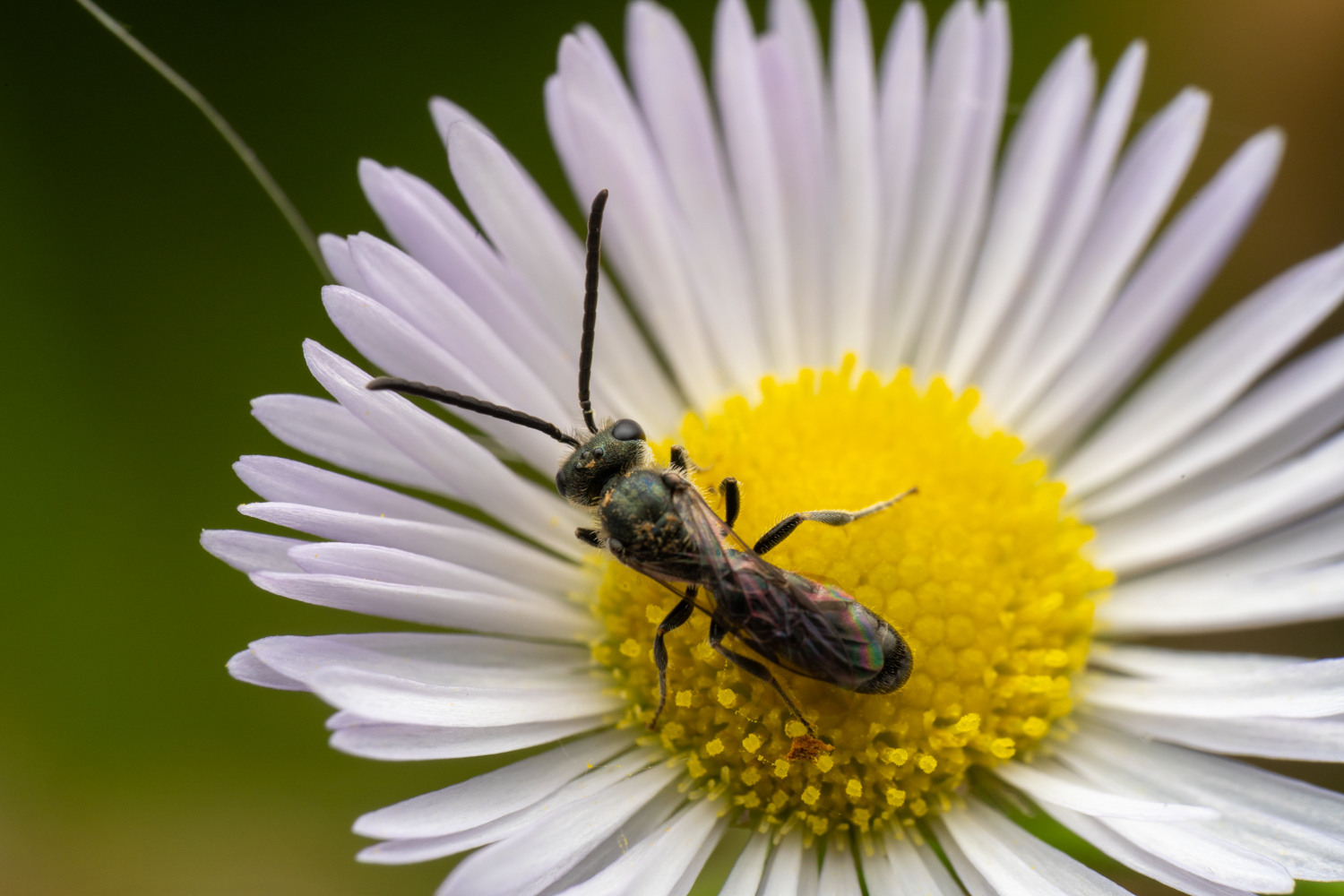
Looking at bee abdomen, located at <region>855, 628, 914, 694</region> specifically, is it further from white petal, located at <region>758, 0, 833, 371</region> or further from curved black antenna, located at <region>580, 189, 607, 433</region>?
white petal, located at <region>758, 0, 833, 371</region>

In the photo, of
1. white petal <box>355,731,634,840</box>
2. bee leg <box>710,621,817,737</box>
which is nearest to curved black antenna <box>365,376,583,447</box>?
bee leg <box>710,621,817,737</box>

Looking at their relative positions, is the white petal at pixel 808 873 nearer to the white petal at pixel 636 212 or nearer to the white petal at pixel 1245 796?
the white petal at pixel 1245 796

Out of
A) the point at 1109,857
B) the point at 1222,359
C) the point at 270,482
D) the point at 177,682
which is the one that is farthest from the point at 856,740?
the point at 177,682

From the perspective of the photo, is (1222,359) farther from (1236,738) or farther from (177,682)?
(177,682)

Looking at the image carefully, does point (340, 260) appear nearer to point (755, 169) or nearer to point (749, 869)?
point (755, 169)

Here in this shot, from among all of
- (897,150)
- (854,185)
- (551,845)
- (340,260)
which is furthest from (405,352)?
(897,150)
